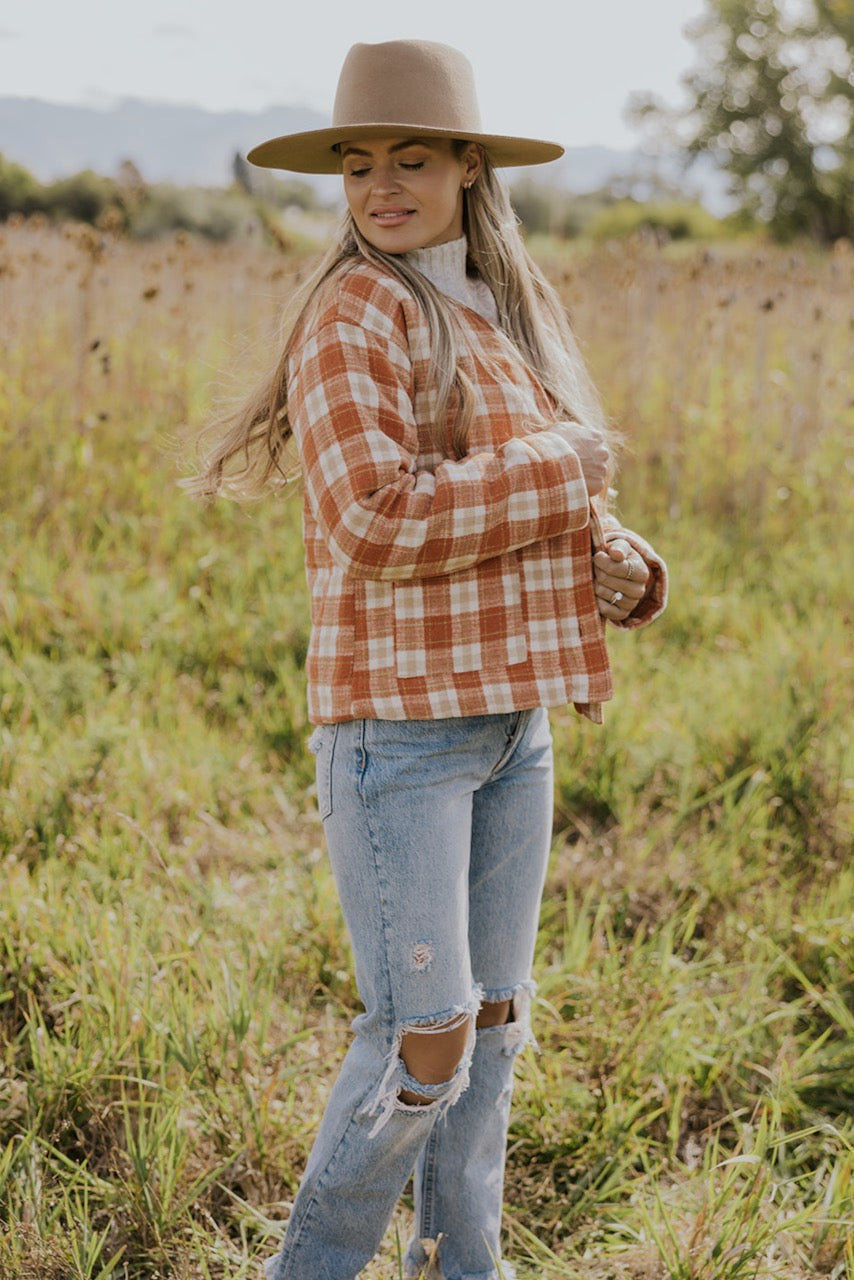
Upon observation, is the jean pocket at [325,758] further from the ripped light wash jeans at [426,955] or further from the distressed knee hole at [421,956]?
the distressed knee hole at [421,956]

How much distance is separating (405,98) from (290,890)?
71.6 inches

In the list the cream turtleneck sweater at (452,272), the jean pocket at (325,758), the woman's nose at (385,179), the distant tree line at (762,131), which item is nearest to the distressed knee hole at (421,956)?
the jean pocket at (325,758)

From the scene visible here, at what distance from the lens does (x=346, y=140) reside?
162cm

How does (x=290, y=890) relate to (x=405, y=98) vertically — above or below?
below

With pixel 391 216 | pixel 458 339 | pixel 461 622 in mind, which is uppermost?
pixel 391 216

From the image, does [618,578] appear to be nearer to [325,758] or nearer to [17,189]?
[325,758]

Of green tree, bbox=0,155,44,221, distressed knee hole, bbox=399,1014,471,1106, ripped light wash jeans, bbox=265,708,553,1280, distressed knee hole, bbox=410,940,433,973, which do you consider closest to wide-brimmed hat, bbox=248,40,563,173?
ripped light wash jeans, bbox=265,708,553,1280

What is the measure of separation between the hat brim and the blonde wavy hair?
0.05m

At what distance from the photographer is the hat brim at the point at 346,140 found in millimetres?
1538

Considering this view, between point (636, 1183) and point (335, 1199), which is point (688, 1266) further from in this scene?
point (335, 1199)

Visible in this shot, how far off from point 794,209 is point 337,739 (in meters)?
35.7

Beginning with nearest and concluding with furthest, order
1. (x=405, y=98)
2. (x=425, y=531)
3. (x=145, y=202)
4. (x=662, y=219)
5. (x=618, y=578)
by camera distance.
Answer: (x=425, y=531), (x=405, y=98), (x=618, y=578), (x=145, y=202), (x=662, y=219)

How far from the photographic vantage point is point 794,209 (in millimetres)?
33250

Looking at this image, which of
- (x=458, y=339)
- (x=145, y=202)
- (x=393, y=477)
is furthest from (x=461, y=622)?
(x=145, y=202)
